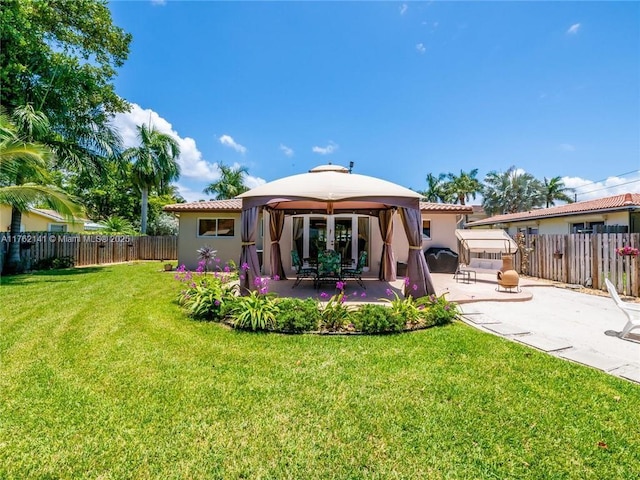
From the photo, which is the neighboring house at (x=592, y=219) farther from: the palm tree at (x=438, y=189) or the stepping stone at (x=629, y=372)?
the palm tree at (x=438, y=189)

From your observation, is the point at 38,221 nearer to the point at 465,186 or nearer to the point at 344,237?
the point at 344,237

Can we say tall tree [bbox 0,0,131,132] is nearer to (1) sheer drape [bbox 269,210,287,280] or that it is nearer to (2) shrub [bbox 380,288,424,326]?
(1) sheer drape [bbox 269,210,287,280]

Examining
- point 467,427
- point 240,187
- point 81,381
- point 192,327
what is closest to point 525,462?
point 467,427

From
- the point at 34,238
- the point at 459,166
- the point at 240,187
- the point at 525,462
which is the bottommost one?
the point at 525,462

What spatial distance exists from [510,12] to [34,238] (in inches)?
838

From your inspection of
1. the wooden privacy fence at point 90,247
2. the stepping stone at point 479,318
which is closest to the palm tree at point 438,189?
the wooden privacy fence at point 90,247

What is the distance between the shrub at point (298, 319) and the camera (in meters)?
5.49

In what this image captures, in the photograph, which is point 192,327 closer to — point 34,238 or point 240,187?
point 34,238

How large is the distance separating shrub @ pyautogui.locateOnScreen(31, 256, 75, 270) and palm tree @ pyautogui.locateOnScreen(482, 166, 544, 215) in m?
41.0

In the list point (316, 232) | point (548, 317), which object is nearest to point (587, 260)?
point (548, 317)

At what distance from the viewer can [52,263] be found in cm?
1483

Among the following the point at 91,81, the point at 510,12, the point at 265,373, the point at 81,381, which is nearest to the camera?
the point at 81,381

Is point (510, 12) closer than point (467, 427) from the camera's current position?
No

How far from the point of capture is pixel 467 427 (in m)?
2.86
